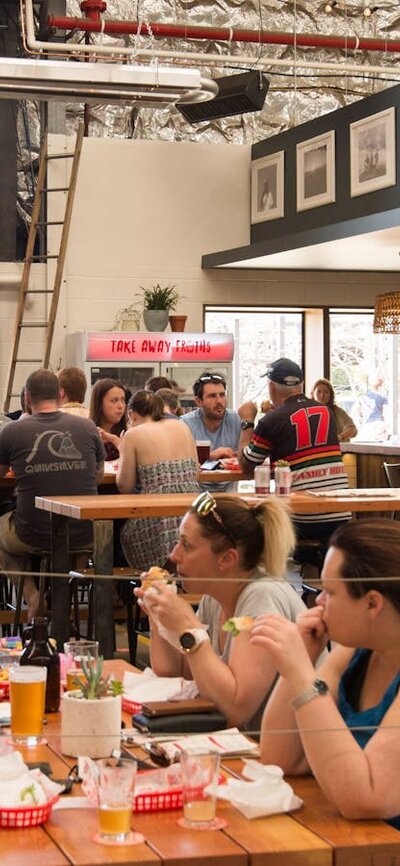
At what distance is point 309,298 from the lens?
11945 mm

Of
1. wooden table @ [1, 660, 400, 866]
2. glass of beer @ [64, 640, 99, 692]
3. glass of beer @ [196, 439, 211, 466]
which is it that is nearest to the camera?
wooden table @ [1, 660, 400, 866]

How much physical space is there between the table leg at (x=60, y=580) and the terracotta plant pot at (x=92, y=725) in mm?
3306

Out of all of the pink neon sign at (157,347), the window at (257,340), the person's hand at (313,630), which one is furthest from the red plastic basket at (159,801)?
the window at (257,340)

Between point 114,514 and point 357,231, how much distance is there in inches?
177

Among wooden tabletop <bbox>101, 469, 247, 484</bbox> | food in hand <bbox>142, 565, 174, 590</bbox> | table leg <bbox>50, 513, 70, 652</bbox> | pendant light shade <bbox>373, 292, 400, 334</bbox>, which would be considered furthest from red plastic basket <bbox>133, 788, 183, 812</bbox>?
pendant light shade <bbox>373, 292, 400, 334</bbox>

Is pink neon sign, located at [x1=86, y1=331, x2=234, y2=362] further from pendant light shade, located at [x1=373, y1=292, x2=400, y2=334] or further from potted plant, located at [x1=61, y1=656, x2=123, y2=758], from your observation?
potted plant, located at [x1=61, y1=656, x2=123, y2=758]

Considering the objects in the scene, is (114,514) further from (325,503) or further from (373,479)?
(373,479)

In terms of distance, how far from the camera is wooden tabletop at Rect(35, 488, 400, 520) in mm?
5121

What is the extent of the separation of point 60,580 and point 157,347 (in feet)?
16.8

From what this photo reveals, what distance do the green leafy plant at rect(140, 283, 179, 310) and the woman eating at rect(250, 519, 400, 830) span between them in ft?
29.4

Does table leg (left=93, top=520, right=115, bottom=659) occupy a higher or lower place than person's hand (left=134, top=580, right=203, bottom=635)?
lower

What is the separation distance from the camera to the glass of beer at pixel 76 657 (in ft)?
Answer: 8.13

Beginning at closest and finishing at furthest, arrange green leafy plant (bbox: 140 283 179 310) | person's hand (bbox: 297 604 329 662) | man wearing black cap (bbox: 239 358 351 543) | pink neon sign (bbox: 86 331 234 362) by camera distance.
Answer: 1. person's hand (bbox: 297 604 329 662)
2. man wearing black cap (bbox: 239 358 351 543)
3. pink neon sign (bbox: 86 331 234 362)
4. green leafy plant (bbox: 140 283 179 310)

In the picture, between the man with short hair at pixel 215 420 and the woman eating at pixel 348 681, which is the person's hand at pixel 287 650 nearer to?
the woman eating at pixel 348 681
